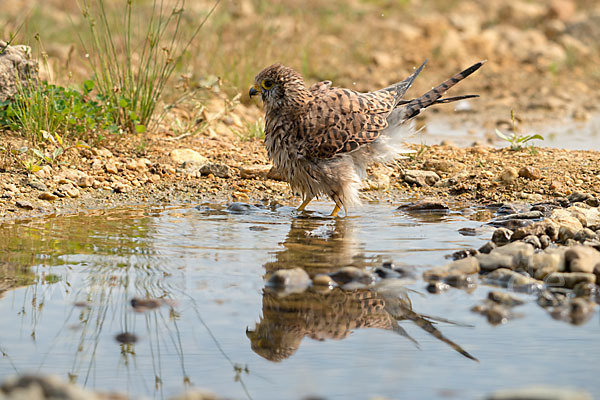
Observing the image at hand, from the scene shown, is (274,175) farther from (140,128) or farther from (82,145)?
(82,145)

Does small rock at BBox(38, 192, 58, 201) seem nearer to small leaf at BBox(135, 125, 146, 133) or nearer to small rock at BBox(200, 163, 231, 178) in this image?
small leaf at BBox(135, 125, 146, 133)

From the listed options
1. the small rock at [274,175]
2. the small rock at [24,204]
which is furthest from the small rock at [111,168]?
the small rock at [274,175]

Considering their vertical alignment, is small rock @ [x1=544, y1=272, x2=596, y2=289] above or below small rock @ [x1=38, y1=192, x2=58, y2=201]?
below

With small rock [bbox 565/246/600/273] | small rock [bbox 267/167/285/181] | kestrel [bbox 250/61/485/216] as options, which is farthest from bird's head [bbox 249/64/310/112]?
small rock [bbox 565/246/600/273]

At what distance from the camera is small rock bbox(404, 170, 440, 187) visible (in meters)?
6.74

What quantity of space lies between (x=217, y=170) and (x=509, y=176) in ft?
8.32

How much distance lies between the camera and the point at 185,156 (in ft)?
22.7

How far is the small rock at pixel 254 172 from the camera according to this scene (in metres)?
6.73

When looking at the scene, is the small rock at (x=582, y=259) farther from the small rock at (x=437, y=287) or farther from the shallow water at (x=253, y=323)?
the small rock at (x=437, y=287)

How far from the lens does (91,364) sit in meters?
3.06

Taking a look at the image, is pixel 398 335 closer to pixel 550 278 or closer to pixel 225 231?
pixel 550 278

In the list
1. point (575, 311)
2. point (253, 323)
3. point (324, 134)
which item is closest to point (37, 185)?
point (324, 134)

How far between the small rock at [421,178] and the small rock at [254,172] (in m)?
1.26

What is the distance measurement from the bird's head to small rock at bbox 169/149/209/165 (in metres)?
1.09
